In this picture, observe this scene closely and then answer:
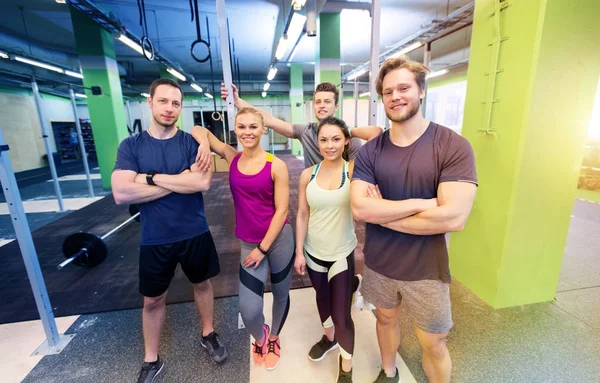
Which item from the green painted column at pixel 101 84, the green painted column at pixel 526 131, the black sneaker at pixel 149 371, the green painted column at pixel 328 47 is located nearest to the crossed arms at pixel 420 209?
the green painted column at pixel 526 131

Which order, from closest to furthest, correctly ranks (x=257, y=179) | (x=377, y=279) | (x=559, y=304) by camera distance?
1. (x=377, y=279)
2. (x=257, y=179)
3. (x=559, y=304)

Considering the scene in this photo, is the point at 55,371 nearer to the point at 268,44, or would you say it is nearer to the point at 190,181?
the point at 190,181

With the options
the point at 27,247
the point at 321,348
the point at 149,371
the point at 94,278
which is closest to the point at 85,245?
the point at 94,278

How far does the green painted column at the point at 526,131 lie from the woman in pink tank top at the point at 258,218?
1.68 m

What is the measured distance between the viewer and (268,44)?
30.0ft

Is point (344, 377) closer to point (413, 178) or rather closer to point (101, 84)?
point (413, 178)

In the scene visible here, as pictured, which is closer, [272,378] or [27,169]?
[272,378]

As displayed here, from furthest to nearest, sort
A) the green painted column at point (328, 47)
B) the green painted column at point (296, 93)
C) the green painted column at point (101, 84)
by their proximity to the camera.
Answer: the green painted column at point (296, 93) → the green painted column at point (328, 47) → the green painted column at point (101, 84)

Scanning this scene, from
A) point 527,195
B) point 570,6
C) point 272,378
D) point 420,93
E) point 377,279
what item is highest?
point 570,6

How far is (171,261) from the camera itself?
5.49 feet

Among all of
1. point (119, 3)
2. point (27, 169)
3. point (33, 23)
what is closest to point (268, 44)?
point (119, 3)

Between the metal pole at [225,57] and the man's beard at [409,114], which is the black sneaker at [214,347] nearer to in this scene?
the metal pole at [225,57]

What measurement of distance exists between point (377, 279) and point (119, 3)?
734 cm

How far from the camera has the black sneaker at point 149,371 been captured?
5.51ft
